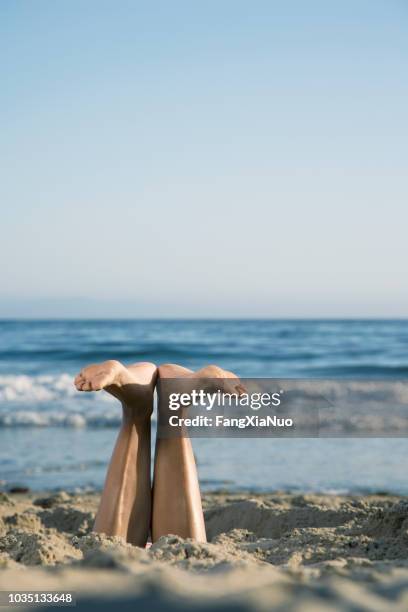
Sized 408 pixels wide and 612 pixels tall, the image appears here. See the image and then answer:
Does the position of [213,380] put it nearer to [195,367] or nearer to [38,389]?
[38,389]

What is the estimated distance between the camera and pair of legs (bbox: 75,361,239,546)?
2.39 m

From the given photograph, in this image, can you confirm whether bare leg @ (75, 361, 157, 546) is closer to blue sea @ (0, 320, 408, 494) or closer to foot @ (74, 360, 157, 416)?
foot @ (74, 360, 157, 416)

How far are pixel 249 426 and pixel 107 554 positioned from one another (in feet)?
17.3

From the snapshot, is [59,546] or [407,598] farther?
[59,546]

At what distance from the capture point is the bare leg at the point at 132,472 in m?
2.38

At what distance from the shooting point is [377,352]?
50.8 ft

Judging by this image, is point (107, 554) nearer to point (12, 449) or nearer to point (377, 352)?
point (12, 449)

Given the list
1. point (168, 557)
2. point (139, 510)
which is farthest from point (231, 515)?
point (168, 557)

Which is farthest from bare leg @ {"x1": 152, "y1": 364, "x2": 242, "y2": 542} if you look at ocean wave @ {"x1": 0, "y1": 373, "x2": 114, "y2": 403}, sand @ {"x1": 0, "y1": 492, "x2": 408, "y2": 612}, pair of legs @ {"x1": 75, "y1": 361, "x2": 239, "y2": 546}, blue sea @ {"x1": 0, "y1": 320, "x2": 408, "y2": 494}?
ocean wave @ {"x1": 0, "y1": 373, "x2": 114, "y2": 403}

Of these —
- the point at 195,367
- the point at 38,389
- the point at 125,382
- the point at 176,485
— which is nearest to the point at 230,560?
the point at 176,485

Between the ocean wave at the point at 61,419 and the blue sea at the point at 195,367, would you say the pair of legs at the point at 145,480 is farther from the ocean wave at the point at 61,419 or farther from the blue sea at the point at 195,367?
the ocean wave at the point at 61,419

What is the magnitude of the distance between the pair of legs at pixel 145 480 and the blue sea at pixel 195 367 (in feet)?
7.96

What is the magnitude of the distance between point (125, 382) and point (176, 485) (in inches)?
15.2

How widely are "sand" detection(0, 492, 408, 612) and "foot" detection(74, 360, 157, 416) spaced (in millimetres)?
424
